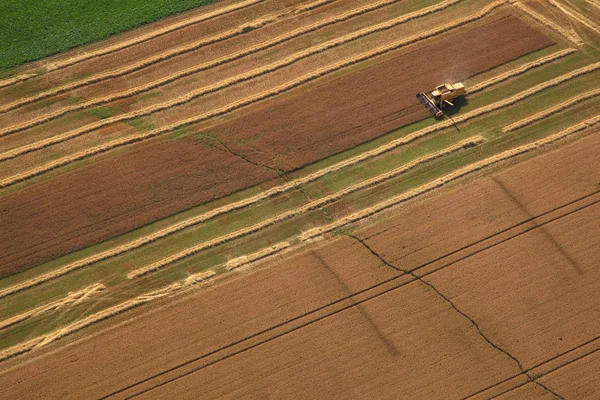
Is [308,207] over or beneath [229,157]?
beneath

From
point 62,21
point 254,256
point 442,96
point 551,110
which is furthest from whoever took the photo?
point 62,21

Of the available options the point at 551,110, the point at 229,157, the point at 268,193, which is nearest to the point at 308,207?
the point at 268,193

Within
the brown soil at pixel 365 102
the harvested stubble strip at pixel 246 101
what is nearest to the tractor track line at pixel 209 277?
the brown soil at pixel 365 102

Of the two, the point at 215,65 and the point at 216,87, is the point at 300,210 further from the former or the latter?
the point at 215,65

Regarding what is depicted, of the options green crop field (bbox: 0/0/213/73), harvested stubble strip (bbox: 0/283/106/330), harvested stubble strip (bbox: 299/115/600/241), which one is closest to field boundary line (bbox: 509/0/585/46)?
harvested stubble strip (bbox: 299/115/600/241)

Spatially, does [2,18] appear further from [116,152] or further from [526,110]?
[526,110]

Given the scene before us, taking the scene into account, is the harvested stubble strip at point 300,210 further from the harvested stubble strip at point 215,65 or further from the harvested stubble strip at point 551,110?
the harvested stubble strip at point 215,65

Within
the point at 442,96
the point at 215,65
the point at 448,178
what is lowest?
the point at 448,178

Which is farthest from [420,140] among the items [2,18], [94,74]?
[2,18]
